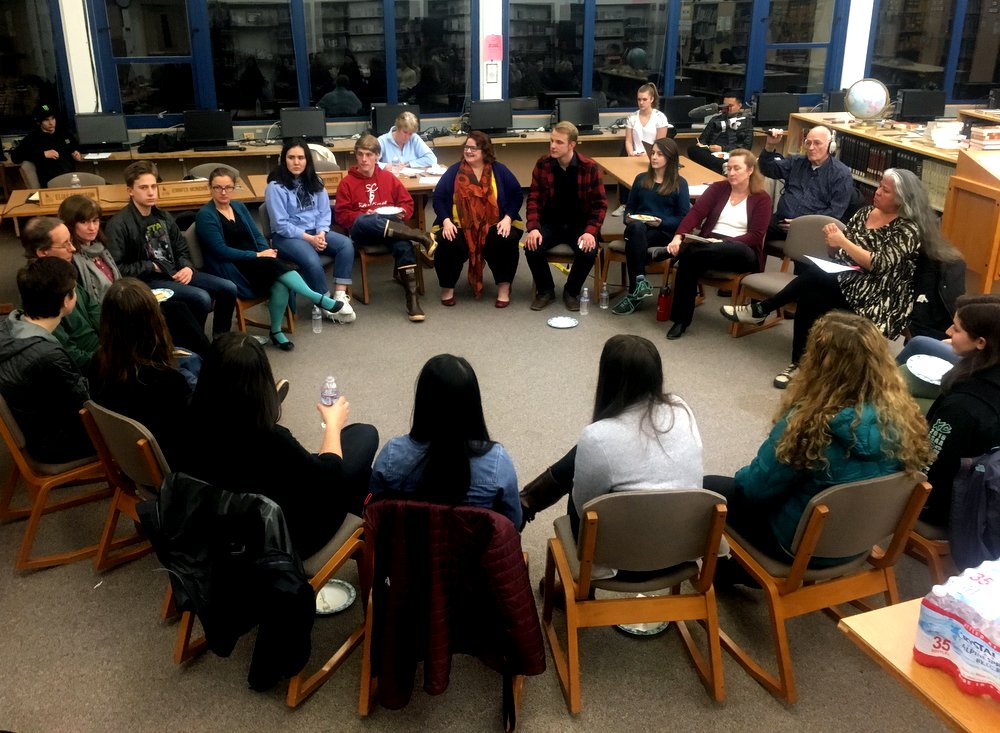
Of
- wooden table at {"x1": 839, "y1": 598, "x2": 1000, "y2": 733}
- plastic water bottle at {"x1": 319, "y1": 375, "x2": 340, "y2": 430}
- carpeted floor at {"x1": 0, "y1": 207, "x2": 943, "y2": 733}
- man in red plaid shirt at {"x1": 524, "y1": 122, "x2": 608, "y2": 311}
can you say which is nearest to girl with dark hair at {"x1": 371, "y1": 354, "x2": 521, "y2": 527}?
carpeted floor at {"x1": 0, "y1": 207, "x2": 943, "y2": 733}

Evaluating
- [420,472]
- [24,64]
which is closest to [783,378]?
[420,472]

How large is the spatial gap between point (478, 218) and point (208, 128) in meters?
3.52

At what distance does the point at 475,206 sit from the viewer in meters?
5.67

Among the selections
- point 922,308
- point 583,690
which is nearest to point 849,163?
point 922,308

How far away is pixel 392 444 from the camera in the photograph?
227cm

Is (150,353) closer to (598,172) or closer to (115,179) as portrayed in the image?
(598,172)

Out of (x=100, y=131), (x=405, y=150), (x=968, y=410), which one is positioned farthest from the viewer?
(x=100, y=131)

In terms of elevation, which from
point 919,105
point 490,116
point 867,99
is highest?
point 867,99

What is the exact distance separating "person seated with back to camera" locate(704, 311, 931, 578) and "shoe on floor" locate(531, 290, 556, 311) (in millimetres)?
3318

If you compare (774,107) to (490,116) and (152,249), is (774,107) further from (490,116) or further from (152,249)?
(152,249)

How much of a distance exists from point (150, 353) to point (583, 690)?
5.88 ft

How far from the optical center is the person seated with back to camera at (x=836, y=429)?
7.68ft

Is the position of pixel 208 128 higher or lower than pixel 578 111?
lower

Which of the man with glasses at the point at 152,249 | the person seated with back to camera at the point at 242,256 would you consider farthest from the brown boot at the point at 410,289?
the man with glasses at the point at 152,249
